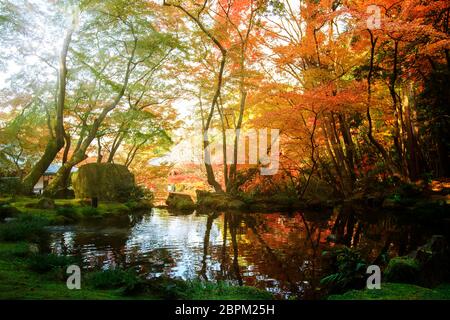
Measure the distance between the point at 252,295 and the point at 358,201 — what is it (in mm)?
14438

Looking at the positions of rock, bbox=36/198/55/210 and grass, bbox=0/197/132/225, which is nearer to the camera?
grass, bbox=0/197/132/225

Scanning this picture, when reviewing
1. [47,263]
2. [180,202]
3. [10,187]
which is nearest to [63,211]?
[10,187]

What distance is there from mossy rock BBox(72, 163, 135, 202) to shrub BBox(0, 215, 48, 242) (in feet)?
30.0

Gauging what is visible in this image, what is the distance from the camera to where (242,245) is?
8766mm

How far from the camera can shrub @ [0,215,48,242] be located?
22.8 ft

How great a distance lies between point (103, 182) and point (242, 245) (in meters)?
11.8

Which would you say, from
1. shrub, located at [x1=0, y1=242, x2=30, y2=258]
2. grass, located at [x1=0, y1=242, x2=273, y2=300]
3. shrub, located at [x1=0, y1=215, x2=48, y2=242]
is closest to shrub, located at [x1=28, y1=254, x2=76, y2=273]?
grass, located at [x1=0, y1=242, x2=273, y2=300]

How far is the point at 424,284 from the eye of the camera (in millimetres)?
4621

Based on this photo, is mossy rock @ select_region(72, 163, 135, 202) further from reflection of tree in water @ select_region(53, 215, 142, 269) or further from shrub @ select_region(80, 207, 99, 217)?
reflection of tree in water @ select_region(53, 215, 142, 269)

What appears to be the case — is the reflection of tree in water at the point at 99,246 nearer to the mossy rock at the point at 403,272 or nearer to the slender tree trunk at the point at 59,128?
the slender tree trunk at the point at 59,128

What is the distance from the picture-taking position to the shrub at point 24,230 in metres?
6.95

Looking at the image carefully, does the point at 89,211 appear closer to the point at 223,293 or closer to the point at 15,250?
the point at 15,250

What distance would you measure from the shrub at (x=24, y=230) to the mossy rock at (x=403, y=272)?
283 inches
